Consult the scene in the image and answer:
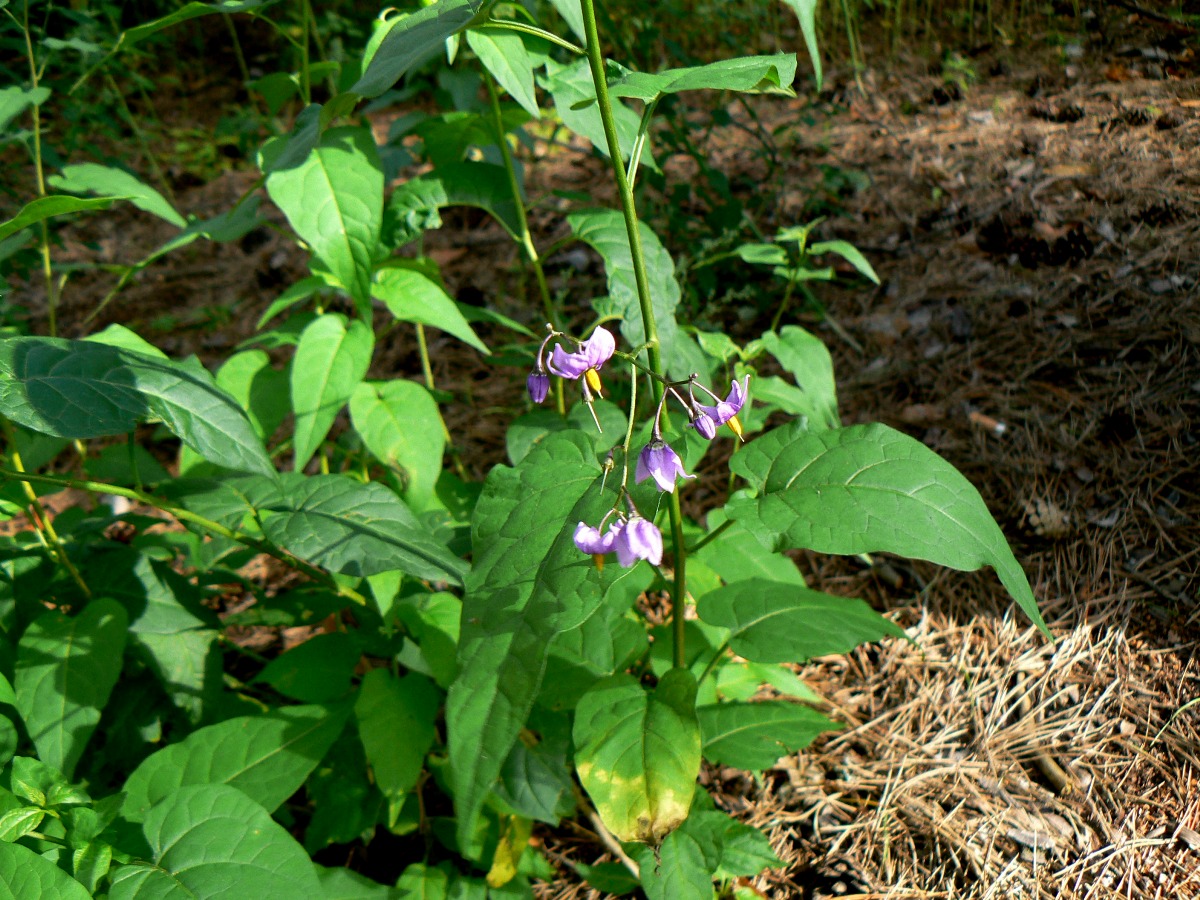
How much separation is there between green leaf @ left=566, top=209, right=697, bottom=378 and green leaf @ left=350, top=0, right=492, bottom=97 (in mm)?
583

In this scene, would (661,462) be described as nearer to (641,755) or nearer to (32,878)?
(641,755)

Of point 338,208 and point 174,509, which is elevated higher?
point 338,208

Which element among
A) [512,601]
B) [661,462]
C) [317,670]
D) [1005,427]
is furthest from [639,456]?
[1005,427]

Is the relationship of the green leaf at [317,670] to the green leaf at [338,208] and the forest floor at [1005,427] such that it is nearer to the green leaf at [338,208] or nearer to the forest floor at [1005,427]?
the forest floor at [1005,427]

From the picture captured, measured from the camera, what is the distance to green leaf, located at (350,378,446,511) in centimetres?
167

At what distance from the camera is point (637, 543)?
975 millimetres

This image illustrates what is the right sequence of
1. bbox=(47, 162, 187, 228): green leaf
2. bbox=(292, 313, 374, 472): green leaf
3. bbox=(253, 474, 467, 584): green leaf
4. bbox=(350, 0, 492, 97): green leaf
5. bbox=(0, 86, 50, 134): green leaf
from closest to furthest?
bbox=(350, 0, 492, 97): green leaf < bbox=(253, 474, 467, 584): green leaf < bbox=(292, 313, 374, 472): green leaf < bbox=(0, 86, 50, 134): green leaf < bbox=(47, 162, 187, 228): green leaf

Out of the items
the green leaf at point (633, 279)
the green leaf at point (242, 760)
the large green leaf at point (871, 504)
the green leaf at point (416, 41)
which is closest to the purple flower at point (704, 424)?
the large green leaf at point (871, 504)

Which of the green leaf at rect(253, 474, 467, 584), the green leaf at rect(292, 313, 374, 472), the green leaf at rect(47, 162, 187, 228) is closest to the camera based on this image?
the green leaf at rect(253, 474, 467, 584)

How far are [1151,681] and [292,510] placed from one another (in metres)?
1.82

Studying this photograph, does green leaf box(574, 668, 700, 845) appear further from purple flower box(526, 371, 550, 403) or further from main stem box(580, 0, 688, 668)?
purple flower box(526, 371, 550, 403)

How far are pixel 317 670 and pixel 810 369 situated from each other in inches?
49.2

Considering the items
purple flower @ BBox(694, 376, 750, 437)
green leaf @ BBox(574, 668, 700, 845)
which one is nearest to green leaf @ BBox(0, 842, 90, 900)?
green leaf @ BBox(574, 668, 700, 845)

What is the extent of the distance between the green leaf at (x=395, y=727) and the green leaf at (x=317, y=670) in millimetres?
103
